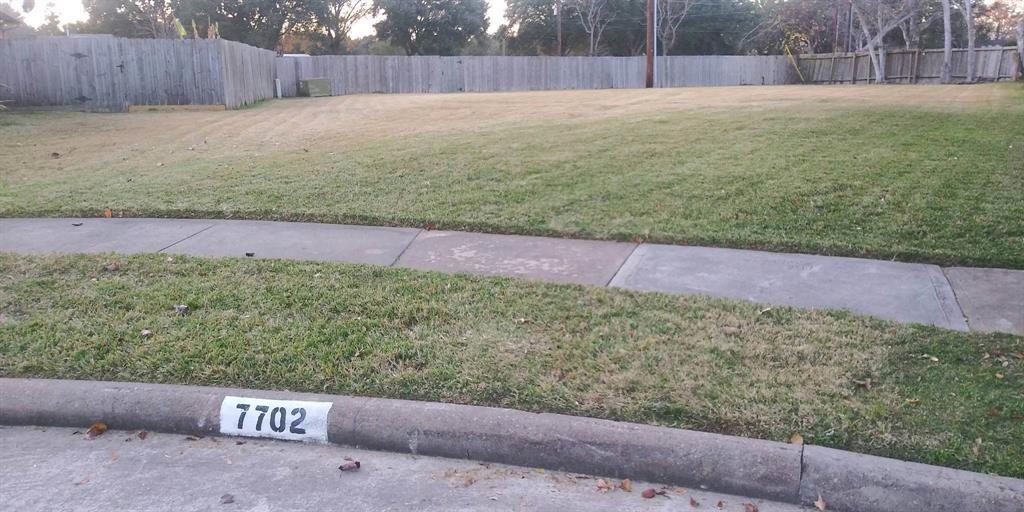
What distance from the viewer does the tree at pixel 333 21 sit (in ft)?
154

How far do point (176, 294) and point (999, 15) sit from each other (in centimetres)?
5249

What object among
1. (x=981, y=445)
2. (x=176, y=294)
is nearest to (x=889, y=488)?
(x=981, y=445)

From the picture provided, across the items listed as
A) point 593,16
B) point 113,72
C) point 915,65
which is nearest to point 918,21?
point 915,65

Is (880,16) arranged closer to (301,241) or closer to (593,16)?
(593,16)

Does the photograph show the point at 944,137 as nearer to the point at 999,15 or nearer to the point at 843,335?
the point at 843,335

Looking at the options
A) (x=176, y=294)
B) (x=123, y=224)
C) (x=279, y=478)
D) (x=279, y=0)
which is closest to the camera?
Answer: (x=279, y=478)

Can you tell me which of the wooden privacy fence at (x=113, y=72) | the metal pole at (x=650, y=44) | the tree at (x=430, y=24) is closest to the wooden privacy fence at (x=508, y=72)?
the wooden privacy fence at (x=113, y=72)

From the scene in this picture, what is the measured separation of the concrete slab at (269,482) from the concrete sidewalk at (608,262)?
2.31 m

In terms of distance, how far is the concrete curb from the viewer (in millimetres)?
3137

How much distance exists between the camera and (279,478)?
3.48 m

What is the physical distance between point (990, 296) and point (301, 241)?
5212mm

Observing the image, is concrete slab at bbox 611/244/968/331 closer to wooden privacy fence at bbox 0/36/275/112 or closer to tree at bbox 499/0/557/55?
wooden privacy fence at bbox 0/36/275/112

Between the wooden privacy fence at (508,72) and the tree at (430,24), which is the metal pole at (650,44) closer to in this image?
the wooden privacy fence at (508,72)

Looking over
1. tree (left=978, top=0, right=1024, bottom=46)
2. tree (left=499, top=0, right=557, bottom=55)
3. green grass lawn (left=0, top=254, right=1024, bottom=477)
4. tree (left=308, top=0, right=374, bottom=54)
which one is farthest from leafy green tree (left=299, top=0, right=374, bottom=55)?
green grass lawn (left=0, top=254, right=1024, bottom=477)
